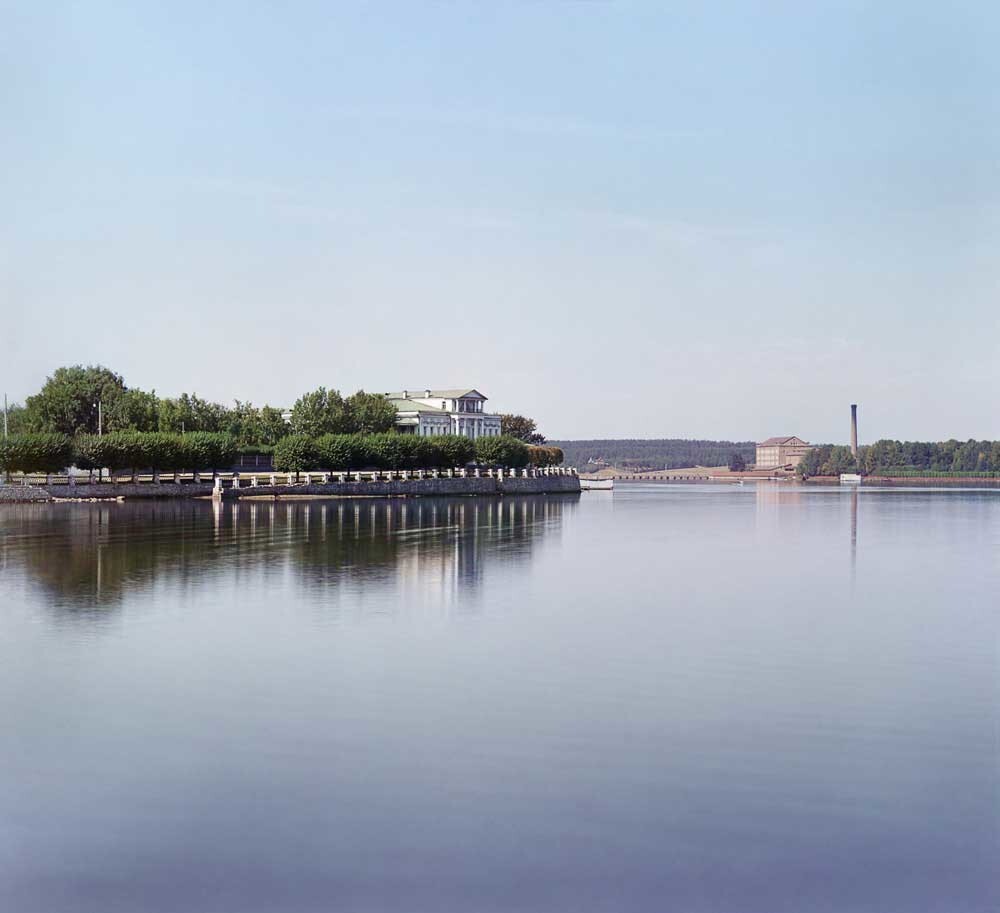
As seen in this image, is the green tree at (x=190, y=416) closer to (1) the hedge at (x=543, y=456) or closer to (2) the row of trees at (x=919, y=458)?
(1) the hedge at (x=543, y=456)

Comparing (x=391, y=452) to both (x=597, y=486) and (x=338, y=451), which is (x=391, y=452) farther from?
(x=597, y=486)

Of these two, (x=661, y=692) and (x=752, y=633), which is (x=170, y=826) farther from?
(x=752, y=633)

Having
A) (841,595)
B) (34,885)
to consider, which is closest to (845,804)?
(34,885)

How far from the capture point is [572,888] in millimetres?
6758

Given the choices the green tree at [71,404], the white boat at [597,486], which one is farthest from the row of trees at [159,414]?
the white boat at [597,486]

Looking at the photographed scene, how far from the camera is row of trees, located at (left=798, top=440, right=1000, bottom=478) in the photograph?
15838cm

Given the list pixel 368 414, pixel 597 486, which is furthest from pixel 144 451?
pixel 597 486

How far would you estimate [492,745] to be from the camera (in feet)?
32.4

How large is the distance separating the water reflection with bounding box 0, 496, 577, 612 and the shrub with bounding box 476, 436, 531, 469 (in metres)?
43.2

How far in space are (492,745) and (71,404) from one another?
70468 millimetres

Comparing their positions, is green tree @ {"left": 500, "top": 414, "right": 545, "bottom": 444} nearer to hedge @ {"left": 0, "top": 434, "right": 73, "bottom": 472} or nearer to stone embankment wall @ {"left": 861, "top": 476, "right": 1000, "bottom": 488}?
stone embankment wall @ {"left": 861, "top": 476, "right": 1000, "bottom": 488}

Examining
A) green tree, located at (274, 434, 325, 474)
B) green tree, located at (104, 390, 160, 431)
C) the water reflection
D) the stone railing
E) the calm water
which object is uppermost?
green tree, located at (104, 390, 160, 431)

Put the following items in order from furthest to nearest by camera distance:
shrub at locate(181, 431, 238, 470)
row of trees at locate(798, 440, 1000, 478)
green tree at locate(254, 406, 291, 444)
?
row of trees at locate(798, 440, 1000, 478)
green tree at locate(254, 406, 291, 444)
shrub at locate(181, 431, 238, 470)

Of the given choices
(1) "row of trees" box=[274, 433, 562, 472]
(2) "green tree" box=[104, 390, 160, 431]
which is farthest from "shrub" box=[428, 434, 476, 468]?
(2) "green tree" box=[104, 390, 160, 431]
